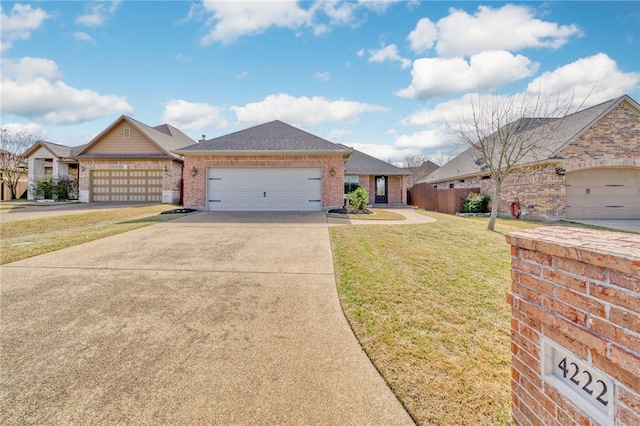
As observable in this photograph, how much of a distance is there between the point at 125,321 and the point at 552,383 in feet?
12.9

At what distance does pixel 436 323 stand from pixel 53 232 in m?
10.5

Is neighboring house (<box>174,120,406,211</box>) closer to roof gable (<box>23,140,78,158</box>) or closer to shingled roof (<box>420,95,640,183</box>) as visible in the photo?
shingled roof (<box>420,95,640,183</box>)

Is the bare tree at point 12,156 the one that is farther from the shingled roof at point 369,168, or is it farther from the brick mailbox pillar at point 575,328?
the brick mailbox pillar at point 575,328

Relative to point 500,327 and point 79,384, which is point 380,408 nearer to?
point 500,327

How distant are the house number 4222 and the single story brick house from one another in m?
19.0

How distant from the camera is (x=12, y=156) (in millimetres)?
22109

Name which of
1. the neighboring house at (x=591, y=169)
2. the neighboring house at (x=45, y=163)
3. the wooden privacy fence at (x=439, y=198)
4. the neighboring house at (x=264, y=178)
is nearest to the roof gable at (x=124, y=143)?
the neighboring house at (x=45, y=163)

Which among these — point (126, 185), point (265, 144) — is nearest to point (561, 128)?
point (265, 144)

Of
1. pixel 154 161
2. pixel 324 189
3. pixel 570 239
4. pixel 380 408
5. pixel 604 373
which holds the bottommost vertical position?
pixel 380 408

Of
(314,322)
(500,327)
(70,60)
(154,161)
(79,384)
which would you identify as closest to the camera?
(79,384)

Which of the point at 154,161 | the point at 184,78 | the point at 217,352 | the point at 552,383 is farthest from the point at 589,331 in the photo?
the point at 154,161

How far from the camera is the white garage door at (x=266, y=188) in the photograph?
12922mm

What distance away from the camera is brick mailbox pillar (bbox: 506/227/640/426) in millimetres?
1166

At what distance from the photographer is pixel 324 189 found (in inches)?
510
